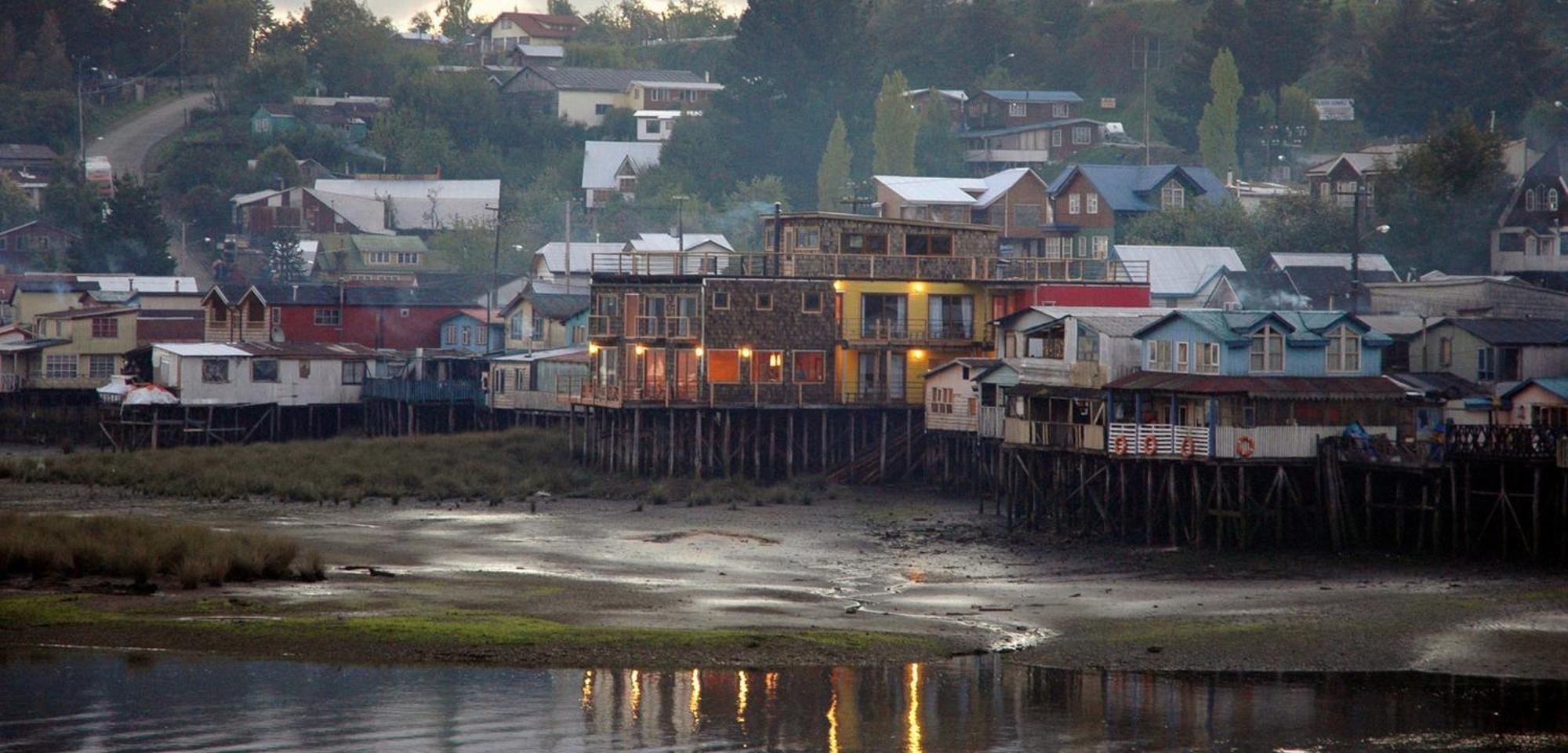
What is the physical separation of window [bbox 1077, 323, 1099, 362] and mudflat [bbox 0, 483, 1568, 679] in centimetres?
637

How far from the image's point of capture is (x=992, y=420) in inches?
2739

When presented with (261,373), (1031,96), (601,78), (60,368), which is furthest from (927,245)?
(601,78)

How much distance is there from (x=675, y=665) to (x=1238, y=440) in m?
22.3

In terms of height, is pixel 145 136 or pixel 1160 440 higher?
pixel 145 136

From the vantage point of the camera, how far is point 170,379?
91750mm

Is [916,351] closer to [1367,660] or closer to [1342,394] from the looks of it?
[1342,394]

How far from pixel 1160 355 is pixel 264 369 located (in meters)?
46.6

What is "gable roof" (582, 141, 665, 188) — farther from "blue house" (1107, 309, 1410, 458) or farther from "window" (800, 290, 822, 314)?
"blue house" (1107, 309, 1410, 458)

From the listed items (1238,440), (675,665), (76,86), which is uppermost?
(76,86)

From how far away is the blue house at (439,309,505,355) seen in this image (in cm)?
10281

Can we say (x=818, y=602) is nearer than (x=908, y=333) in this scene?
Yes

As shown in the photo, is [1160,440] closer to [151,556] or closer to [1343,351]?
[1343,351]

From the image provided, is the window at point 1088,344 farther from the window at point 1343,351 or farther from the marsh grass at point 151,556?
the marsh grass at point 151,556

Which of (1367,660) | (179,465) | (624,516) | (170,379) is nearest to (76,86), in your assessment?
(170,379)
